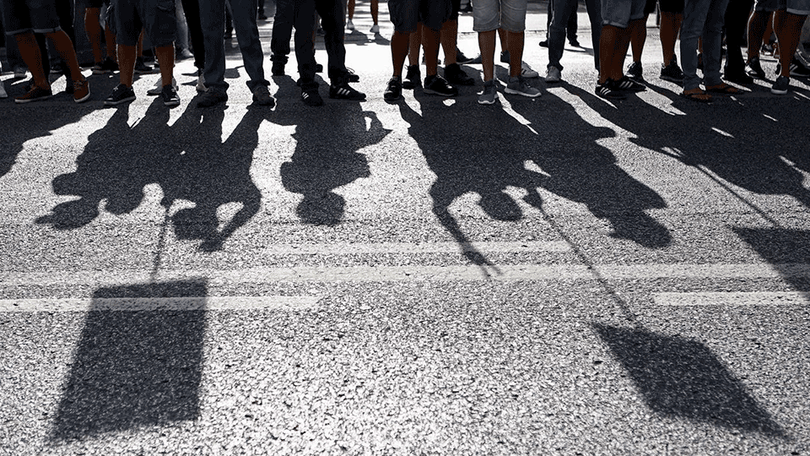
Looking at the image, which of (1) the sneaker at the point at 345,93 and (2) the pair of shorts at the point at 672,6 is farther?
(2) the pair of shorts at the point at 672,6

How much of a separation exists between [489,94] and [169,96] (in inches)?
111

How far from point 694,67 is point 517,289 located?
15.7ft

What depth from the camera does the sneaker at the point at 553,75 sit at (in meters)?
8.07

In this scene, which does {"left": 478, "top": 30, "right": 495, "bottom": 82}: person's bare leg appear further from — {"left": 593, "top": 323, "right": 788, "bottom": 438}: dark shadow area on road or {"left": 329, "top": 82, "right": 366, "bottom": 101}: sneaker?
{"left": 593, "top": 323, "right": 788, "bottom": 438}: dark shadow area on road

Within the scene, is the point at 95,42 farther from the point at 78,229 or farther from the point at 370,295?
the point at 370,295

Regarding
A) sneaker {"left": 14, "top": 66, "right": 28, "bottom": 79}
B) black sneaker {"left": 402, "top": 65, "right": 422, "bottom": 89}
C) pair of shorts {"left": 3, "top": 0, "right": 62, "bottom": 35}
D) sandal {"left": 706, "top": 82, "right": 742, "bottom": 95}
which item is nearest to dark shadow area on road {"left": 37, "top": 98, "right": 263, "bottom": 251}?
pair of shorts {"left": 3, "top": 0, "right": 62, "bottom": 35}

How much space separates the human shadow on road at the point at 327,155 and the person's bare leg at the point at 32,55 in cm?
247

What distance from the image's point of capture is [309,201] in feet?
14.8

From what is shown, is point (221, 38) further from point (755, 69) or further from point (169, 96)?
point (755, 69)

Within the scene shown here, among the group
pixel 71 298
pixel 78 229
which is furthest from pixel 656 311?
pixel 78 229

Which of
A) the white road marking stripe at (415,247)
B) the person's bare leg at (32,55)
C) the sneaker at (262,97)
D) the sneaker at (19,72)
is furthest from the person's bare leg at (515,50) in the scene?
the sneaker at (19,72)

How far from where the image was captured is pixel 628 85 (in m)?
7.53

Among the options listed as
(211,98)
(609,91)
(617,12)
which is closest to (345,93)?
(211,98)

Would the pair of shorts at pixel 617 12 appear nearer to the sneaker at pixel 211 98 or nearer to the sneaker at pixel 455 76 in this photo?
the sneaker at pixel 455 76
